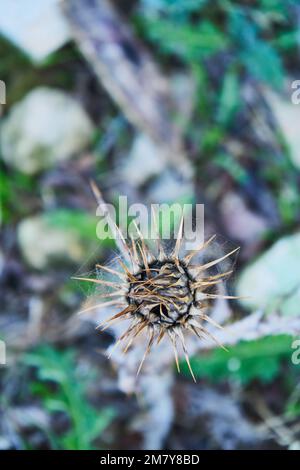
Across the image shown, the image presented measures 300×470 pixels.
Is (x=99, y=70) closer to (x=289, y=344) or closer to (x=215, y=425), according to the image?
(x=289, y=344)

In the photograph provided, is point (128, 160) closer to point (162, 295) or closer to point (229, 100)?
point (229, 100)

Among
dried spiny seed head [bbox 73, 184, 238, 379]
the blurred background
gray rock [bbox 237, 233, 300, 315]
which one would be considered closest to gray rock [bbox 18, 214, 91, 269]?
the blurred background

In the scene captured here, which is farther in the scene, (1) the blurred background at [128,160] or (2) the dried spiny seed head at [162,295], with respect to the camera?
(1) the blurred background at [128,160]

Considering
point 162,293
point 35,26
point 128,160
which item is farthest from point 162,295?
point 35,26

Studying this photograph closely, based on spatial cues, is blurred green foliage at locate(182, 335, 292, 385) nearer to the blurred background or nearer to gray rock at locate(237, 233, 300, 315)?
the blurred background

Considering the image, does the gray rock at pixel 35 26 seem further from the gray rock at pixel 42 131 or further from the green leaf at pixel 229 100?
the green leaf at pixel 229 100

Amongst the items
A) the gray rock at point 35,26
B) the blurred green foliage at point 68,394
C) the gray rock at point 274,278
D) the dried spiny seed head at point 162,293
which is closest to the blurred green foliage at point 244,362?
the gray rock at point 274,278

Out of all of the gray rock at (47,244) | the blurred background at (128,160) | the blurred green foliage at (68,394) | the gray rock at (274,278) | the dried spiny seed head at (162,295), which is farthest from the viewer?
the gray rock at (47,244)
